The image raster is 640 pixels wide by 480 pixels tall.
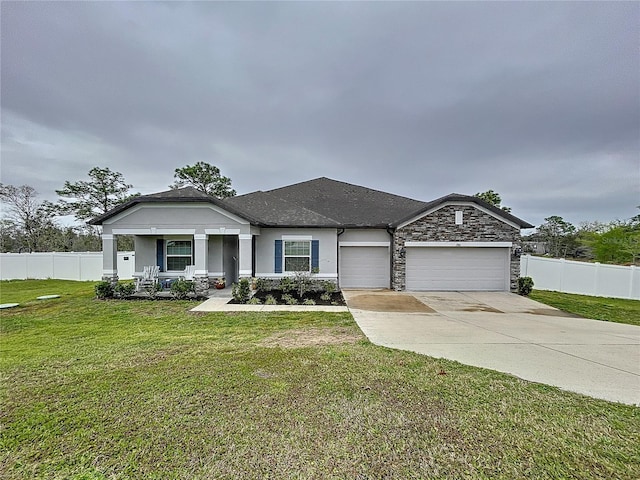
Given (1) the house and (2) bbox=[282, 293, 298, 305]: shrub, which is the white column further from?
(2) bbox=[282, 293, 298, 305]: shrub

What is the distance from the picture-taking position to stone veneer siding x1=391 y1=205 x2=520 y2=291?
14.1 metres

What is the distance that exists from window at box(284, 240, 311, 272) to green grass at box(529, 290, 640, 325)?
9.82 m

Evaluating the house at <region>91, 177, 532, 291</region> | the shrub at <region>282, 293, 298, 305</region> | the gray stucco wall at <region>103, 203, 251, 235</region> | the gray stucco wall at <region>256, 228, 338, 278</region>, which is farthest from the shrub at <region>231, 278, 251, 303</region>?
the gray stucco wall at <region>256, 228, 338, 278</region>

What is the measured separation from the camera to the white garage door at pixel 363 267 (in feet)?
50.5

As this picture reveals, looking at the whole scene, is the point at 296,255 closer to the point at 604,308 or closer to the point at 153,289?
the point at 153,289

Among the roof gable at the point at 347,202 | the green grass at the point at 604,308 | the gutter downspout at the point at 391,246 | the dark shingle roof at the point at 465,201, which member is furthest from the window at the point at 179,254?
the green grass at the point at 604,308

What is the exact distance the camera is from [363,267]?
15.4 meters

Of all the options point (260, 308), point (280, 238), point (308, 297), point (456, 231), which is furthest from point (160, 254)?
point (456, 231)

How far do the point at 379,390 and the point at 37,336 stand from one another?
7.90m

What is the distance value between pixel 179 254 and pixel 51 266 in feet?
34.4

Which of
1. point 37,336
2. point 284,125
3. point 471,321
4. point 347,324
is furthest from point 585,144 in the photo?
point 37,336

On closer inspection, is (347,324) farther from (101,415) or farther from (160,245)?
(160,245)

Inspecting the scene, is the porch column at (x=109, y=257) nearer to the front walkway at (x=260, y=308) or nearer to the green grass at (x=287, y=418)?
the front walkway at (x=260, y=308)

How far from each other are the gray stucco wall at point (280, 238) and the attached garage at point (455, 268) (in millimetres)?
3490
